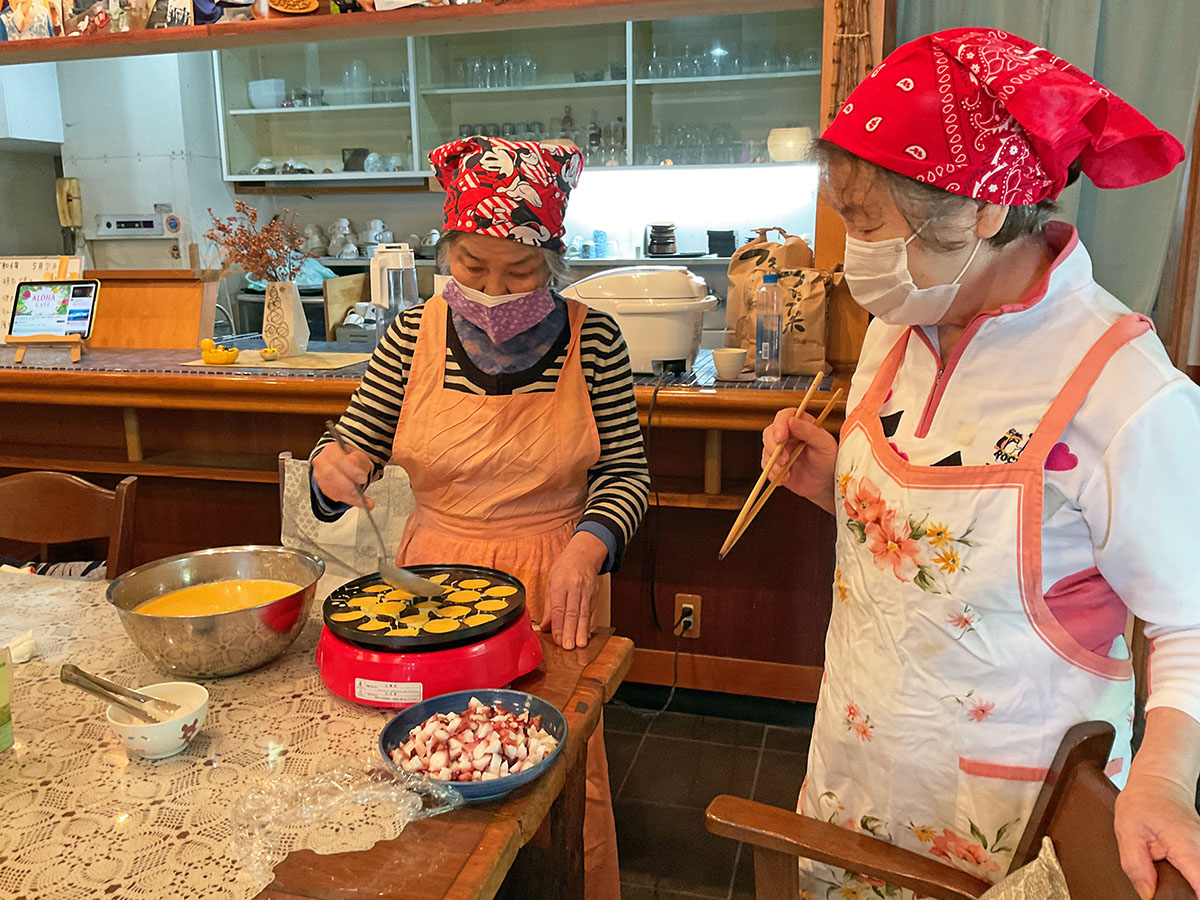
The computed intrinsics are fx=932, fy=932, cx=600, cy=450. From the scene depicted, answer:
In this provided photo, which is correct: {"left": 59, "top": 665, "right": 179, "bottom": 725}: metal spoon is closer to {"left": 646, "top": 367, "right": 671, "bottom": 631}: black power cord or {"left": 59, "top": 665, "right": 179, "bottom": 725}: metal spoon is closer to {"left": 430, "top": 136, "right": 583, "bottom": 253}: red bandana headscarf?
{"left": 430, "top": 136, "right": 583, "bottom": 253}: red bandana headscarf

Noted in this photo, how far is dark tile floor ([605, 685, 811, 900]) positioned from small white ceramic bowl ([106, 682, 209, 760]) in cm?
138

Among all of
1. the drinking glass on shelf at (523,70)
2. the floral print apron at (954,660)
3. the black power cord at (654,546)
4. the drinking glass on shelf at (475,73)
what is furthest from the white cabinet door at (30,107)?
the floral print apron at (954,660)

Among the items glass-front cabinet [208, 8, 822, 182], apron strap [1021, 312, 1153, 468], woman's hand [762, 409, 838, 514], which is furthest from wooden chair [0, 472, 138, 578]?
glass-front cabinet [208, 8, 822, 182]

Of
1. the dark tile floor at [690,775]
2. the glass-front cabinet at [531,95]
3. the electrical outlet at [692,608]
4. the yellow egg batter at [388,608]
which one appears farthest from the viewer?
the glass-front cabinet at [531,95]

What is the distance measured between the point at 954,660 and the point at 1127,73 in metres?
2.15

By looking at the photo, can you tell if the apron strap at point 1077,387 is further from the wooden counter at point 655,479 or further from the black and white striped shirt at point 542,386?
the wooden counter at point 655,479

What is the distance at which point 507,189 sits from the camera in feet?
4.73

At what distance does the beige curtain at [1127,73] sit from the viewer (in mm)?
2469

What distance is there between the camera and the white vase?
296 cm

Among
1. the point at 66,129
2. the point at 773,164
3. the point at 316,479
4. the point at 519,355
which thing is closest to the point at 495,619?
the point at 316,479

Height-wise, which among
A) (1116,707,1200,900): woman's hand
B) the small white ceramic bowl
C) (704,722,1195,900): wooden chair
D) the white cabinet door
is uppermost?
the white cabinet door

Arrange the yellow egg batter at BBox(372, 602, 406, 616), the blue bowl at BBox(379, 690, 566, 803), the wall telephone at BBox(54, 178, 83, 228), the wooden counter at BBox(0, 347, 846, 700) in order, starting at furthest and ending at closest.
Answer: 1. the wall telephone at BBox(54, 178, 83, 228)
2. the wooden counter at BBox(0, 347, 846, 700)
3. the yellow egg batter at BBox(372, 602, 406, 616)
4. the blue bowl at BBox(379, 690, 566, 803)

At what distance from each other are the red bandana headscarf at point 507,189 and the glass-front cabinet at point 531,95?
3629mm

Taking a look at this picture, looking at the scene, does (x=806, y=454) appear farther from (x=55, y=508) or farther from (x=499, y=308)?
(x=55, y=508)
